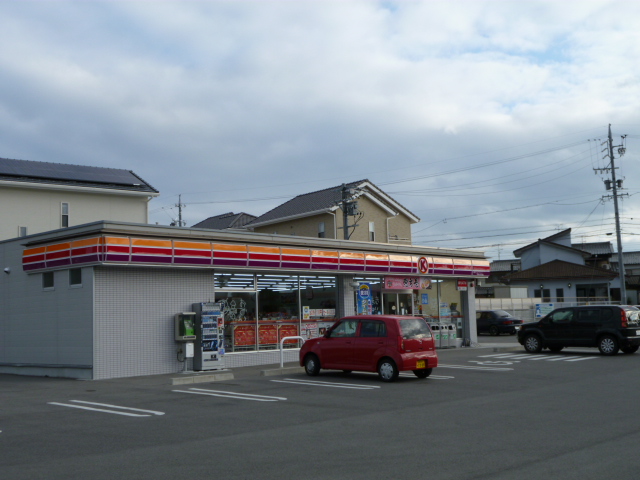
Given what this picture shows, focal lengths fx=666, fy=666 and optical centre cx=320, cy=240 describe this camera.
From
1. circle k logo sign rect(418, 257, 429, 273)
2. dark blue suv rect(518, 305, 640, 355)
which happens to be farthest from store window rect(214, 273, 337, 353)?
dark blue suv rect(518, 305, 640, 355)

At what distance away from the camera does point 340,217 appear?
41938mm

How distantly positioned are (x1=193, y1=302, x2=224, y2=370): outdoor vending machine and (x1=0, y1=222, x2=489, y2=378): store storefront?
1.22 ft

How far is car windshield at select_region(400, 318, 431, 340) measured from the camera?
52.6 ft

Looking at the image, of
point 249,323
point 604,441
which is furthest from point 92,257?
point 604,441

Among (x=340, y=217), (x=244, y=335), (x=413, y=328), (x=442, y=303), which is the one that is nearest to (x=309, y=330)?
(x=244, y=335)

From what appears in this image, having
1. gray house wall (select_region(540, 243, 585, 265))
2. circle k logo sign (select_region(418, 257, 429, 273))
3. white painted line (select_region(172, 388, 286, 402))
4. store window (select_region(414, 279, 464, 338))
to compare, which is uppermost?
gray house wall (select_region(540, 243, 585, 265))

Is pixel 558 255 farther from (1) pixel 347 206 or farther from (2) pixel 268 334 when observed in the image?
(2) pixel 268 334

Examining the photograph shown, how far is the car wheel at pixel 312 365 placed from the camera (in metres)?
17.5

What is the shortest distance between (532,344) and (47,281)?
16726mm

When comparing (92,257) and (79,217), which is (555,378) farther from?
(79,217)

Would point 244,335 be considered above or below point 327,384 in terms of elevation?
above

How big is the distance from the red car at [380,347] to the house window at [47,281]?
8091 mm

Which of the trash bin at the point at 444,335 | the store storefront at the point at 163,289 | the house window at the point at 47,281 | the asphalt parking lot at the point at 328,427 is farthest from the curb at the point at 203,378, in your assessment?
the trash bin at the point at 444,335

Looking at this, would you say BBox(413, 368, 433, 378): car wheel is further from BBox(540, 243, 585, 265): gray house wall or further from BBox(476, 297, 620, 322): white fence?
BBox(540, 243, 585, 265): gray house wall
